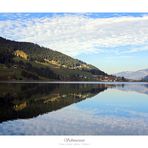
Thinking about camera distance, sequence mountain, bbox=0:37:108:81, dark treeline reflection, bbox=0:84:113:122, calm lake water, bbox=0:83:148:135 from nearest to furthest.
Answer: calm lake water, bbox=0:83:148:135 → mountain, bbox=0:37:108:81 → dark treeline reflection, bbox=0:84:113:122

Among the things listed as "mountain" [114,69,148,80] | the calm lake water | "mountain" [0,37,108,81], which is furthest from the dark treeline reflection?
"mountain" [114,69,148,80]

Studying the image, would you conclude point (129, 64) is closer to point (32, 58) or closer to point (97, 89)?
point (97, 89)

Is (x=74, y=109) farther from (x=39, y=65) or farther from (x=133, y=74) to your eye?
(x=133, y=74)

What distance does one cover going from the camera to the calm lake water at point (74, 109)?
512cm

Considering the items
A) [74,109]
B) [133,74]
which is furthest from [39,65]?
[133,74]

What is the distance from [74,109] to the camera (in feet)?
19.3

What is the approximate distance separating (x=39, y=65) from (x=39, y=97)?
0.74 metres

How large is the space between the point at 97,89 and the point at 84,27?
0.80m

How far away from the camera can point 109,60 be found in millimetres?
5754

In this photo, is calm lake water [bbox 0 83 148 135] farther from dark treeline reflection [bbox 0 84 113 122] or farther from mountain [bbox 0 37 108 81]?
mountain [bbox 0 37 108 81]

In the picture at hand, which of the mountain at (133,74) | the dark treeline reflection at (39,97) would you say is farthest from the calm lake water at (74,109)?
the mountain at (133,74)

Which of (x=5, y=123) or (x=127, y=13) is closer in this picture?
(x=127, y=13)

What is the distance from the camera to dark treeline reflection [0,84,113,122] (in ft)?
19.5
